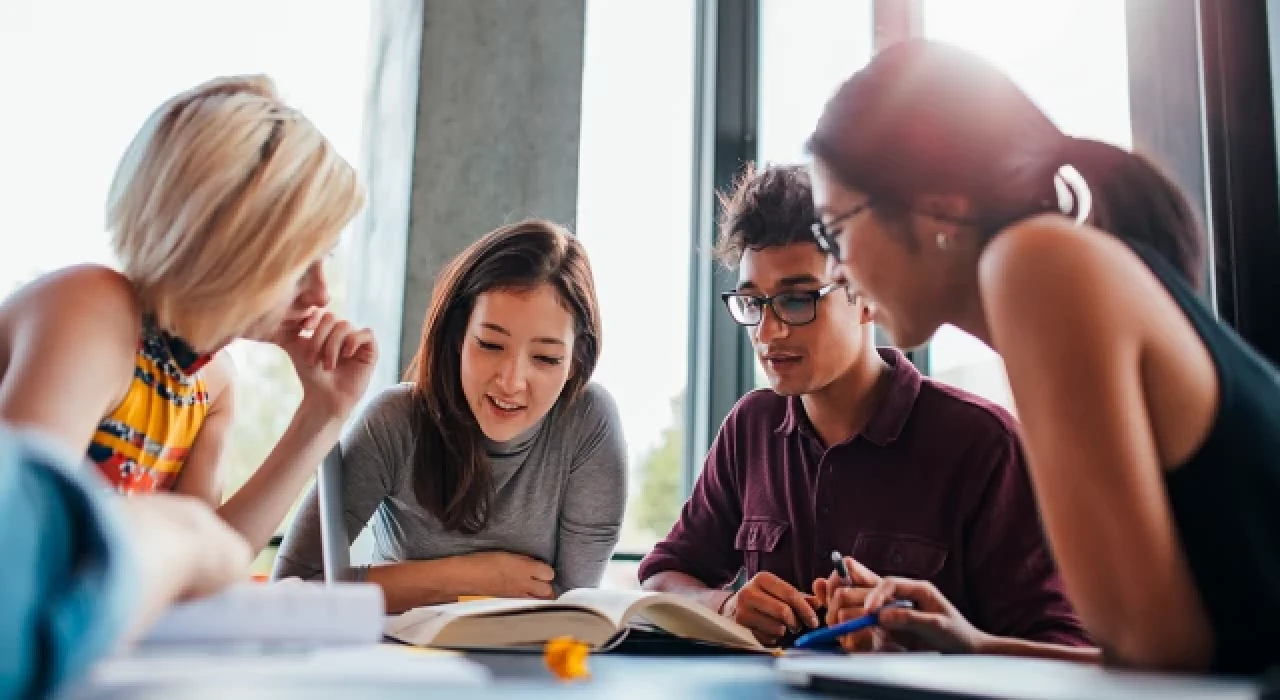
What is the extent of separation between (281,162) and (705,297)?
6.17ft

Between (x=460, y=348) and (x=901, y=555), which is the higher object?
(x=460, y=348)

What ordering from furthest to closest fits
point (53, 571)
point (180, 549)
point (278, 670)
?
point (278, 670)
point (180, 549)
point (53, 571)

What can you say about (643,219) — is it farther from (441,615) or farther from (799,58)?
(441,615)

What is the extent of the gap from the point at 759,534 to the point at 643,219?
1.74 m

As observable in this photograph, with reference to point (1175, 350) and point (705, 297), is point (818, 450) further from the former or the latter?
point (705, 297)

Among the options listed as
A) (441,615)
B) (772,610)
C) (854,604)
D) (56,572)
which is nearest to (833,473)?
(772,610)

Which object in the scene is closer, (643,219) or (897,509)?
(897,509)

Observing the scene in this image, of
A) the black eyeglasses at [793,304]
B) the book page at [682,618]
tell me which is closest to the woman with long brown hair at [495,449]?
the black eyeglasses at [793,304]

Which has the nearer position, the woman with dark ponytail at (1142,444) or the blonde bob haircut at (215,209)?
the woman with dark ponytail at (1142,444)

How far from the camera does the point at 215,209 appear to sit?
48.1 inches

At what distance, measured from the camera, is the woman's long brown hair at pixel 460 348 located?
5.99ft

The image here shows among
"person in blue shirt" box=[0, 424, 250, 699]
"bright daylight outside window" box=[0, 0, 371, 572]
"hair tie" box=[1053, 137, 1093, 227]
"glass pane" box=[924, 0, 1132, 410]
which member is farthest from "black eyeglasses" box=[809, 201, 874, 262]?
"bright daylight outside window" box=[0, 0, 371, 572]

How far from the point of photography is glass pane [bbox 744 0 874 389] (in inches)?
99.6

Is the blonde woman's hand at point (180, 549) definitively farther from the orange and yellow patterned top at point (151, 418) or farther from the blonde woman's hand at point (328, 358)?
the blonde woman's hand at point (328, 358)
